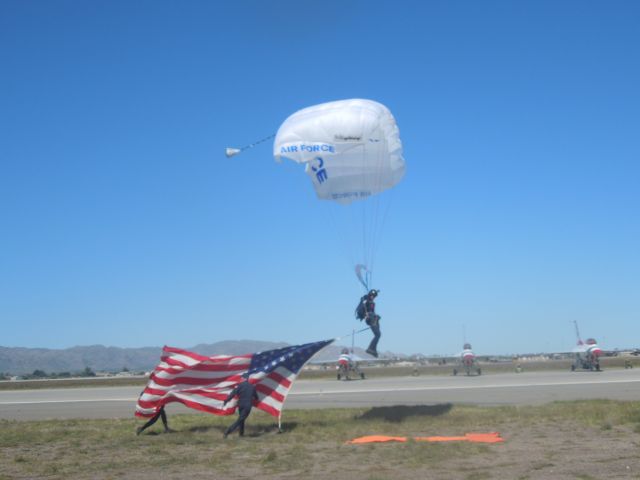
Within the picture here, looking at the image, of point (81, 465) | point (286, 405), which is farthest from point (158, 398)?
point (286, 405)

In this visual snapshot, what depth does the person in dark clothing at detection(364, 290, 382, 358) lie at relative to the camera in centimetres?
1579

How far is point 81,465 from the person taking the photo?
38.0 ft

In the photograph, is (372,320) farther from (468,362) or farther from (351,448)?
(468,362)

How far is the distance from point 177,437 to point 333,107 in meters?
9.15

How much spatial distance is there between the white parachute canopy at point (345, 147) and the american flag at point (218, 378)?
4.28 metres

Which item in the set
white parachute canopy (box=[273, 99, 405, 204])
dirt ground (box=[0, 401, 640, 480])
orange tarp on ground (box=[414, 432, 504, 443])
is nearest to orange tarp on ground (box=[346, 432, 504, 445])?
orange tarp on ground (box=[414, 432, 504, 443])

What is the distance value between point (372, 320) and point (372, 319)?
26mm

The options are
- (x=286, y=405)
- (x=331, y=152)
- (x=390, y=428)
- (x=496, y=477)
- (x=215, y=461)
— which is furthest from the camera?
(x=286, y=405)

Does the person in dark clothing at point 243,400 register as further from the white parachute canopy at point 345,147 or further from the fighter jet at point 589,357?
the fighter jet at point 589,357

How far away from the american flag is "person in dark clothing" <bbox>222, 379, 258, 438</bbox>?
0.56 m

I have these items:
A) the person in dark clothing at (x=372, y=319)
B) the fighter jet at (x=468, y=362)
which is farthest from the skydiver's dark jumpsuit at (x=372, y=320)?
the fighter jet at (x=468, y=362)

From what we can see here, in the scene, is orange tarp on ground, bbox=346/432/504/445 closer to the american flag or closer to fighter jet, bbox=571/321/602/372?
the american flag

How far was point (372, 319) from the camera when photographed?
15.8 metres

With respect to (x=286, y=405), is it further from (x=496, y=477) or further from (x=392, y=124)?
(x=496, y=477)
